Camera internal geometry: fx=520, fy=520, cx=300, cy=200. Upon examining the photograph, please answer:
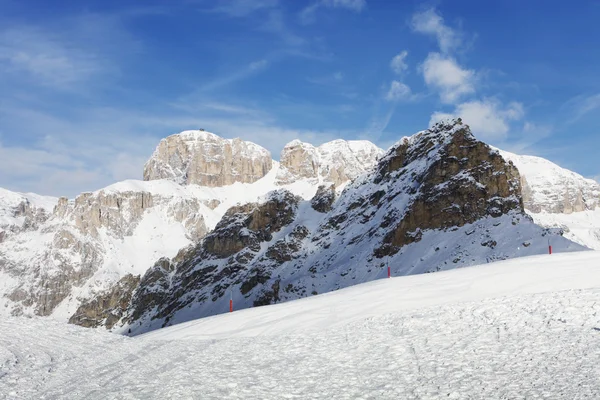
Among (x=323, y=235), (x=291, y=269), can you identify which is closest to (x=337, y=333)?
(x=291, y=269)

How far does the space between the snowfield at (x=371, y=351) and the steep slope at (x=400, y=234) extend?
56406mm

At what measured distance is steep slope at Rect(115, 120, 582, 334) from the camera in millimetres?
89062

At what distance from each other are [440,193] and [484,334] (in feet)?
342

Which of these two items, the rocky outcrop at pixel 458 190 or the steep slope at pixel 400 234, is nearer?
the steep slope at pixel 400 234

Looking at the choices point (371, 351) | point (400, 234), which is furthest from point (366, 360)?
point (400, 234)

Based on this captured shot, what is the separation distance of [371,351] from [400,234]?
103369 millimetres

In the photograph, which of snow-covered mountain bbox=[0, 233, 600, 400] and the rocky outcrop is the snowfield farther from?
the rocky outcrop

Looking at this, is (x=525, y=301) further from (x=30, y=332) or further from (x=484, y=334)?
(x=30, y=332)

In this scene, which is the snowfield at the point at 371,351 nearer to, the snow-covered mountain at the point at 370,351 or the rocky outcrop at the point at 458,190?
the snow-covered mountain at the point at 370,351

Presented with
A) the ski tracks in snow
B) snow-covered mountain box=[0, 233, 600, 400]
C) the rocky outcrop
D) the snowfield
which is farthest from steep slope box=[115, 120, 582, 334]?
the ski tracks in snow

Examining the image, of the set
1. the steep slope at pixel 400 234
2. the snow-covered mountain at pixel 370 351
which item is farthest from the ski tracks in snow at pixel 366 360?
the steep slope at pixel 400 234

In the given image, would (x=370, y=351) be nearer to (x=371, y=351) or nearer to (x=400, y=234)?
(x=371, y=351)

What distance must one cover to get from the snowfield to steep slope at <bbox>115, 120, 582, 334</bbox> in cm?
5641

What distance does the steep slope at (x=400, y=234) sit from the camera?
3506 inches
